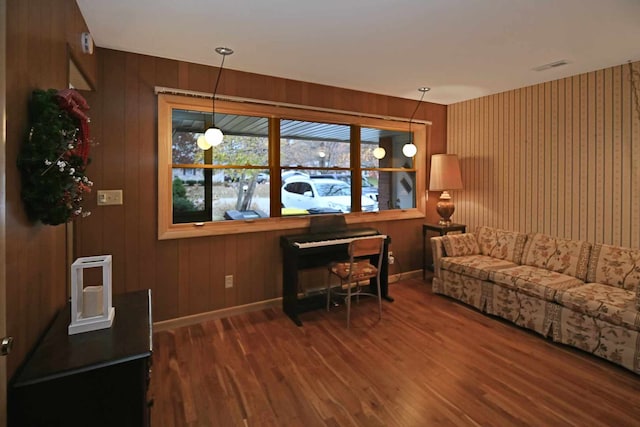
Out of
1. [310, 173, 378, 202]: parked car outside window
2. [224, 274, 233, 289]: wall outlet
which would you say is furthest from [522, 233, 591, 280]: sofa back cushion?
[224, 274, 233, 289]: wall outlet

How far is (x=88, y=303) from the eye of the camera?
5.25ft

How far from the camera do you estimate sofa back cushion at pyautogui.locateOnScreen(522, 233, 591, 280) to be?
3.27 m

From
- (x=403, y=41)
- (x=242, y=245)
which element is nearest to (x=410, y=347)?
(x=242, y=245)

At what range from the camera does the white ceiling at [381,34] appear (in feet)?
7.09

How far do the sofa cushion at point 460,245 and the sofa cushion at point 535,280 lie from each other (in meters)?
0.62

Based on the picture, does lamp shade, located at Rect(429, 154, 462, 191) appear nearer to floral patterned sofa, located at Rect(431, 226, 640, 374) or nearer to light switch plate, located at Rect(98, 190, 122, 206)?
floral patterned sofa, located at Rect(431, 226, 640, 374)

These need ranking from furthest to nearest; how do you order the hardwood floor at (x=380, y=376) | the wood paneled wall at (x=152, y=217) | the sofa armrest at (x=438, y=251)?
the sofa armrest at (x=438, y=251)
the wood paneled wall at (x=152, y=217)
the hardwood floor at (x=380, y=376)

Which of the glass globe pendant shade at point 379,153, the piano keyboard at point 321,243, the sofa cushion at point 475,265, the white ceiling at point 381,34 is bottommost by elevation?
the sofa cushion at point 475,265

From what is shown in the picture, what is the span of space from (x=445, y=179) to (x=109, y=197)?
3778 millimetres

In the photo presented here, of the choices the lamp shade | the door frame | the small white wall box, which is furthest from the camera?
the lamp shade

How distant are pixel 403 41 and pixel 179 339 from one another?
3.15 meters

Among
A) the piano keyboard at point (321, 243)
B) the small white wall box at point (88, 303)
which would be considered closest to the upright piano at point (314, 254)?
the piano keyboard at point (321, 243)

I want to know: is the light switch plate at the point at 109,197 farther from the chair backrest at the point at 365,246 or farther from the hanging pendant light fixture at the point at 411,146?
the hanging pendant light fixture at the point at 411,146

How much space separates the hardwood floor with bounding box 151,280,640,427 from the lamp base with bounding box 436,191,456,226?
1.52 m
